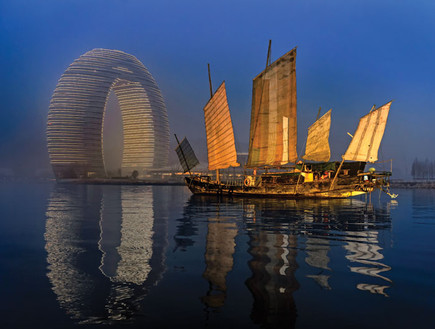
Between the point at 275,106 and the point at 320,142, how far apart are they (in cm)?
1005

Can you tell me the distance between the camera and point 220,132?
52.5 metres

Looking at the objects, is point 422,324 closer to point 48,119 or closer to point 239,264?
point 239,264

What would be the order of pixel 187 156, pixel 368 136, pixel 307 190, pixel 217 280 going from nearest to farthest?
pixel 217 280, pixel 307 190, pixel 368 136, pixel 187 156

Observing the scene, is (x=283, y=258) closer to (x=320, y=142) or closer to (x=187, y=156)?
(x=320, y=142)

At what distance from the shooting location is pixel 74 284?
9719mm

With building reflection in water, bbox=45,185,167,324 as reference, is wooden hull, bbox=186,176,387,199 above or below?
above

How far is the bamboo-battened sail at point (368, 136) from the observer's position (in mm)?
51969

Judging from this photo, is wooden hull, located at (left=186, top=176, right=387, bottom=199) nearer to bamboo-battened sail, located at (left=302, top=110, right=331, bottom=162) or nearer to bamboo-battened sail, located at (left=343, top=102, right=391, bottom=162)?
bamboo-battened sail, located at (left=302, top=110, right=331, bottom=162)

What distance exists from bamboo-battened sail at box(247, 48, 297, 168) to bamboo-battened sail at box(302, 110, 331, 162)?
5.93 meters

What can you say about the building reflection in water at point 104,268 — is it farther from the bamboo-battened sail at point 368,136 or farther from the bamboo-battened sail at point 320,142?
the bamboo-battened sail at point 368,136

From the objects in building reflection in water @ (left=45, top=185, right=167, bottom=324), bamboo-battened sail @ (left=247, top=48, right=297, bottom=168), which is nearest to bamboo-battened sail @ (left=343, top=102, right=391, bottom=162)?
bamboo-battened sail @ (left=247, top=48, right=297, bottom=168)

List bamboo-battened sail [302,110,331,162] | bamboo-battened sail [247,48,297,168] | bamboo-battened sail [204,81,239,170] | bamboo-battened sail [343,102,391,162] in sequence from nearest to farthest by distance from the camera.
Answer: bamboo-battened sail [247,48,297,168]
bamboo-battened sail [204,81,239,170]
bamboo-battened sail [343,102,391,162]
bamboo-battened sail [302,110,331,162]

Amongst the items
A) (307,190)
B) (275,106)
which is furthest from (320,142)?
(275,106)

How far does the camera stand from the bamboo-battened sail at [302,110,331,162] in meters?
52.8
